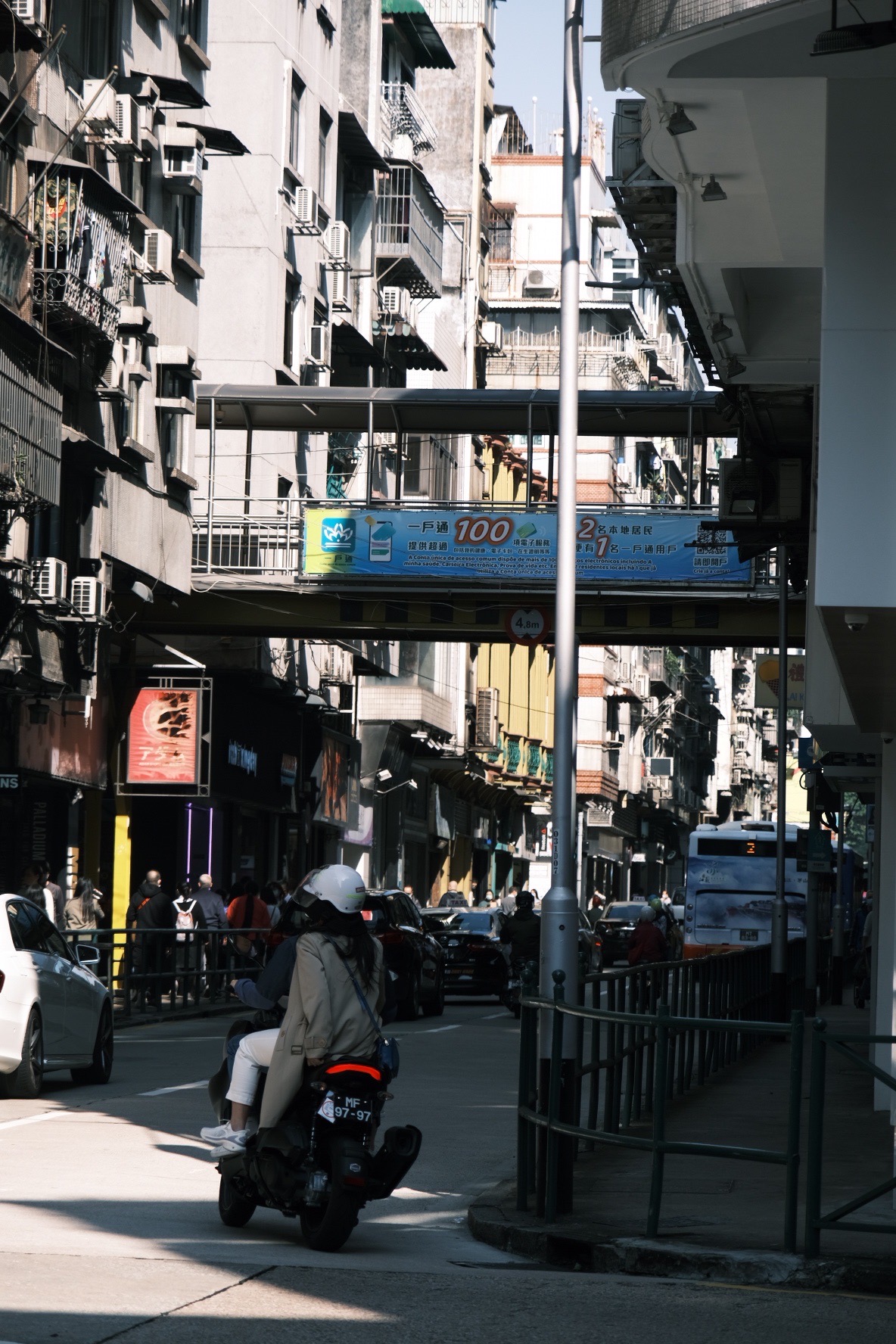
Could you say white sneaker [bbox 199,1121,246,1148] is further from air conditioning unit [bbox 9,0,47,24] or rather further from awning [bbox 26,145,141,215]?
awning [bbox 26,145,141,215]

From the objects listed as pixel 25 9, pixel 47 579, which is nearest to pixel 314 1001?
pixel 47 579

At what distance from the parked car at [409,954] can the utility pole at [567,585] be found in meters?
13.3

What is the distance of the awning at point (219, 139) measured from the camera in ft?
120

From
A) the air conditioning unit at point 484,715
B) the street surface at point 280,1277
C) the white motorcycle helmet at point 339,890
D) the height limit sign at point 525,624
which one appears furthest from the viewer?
the air conditioning unit at point 484,715

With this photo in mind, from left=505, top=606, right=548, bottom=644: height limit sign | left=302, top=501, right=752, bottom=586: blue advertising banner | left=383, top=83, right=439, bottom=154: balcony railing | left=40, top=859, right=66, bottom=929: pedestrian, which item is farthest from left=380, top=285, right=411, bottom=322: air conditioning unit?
left=40, top=859, right=66, bottom=929: pedestrian

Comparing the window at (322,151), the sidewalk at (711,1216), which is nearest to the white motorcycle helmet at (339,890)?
the sidewalk at (711,1216)

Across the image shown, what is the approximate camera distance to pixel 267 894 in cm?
3669

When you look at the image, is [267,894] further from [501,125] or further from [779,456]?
[501,125]

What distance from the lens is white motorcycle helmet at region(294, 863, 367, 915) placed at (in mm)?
10000

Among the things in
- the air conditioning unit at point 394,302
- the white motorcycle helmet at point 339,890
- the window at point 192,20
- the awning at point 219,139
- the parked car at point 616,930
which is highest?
the window at point 192,20

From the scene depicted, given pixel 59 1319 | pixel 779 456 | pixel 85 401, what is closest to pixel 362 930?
pixel 59 1319

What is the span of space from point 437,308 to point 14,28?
124 feet

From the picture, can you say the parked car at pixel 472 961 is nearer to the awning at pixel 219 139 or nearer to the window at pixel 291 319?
the awning at pixel 219 139

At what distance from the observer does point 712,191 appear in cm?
1287
